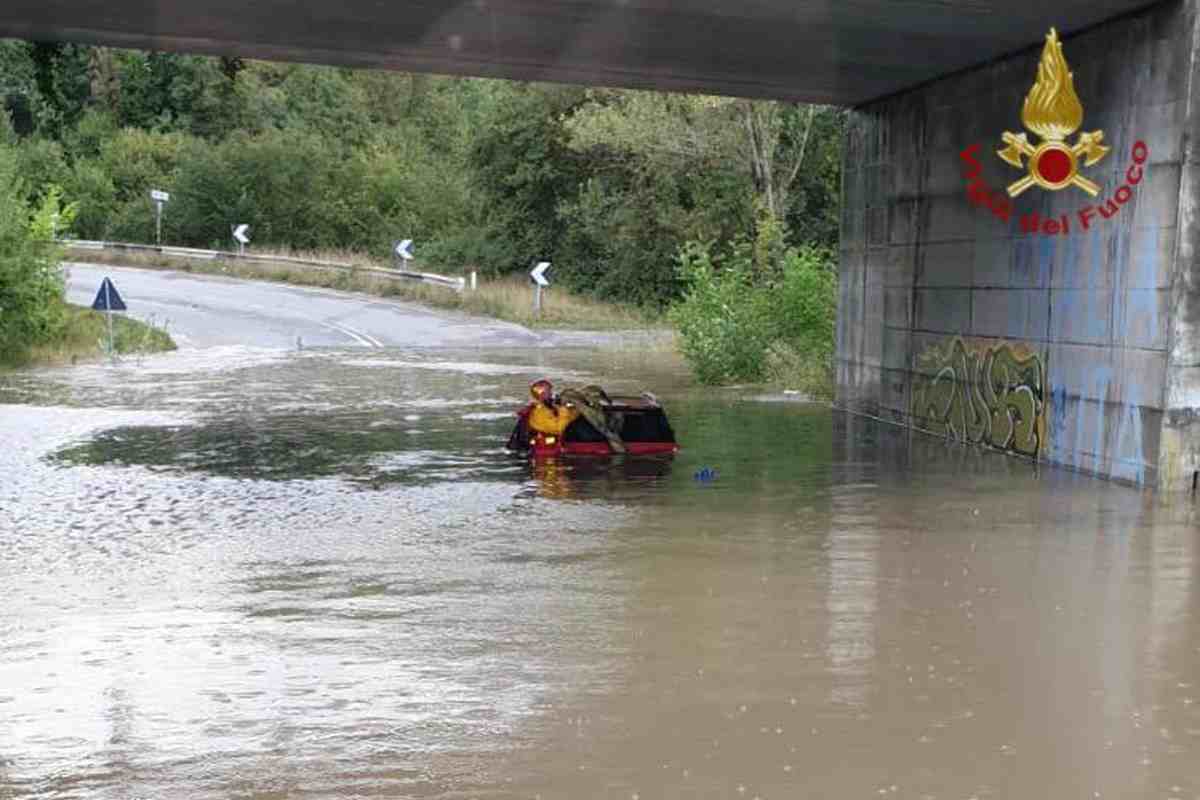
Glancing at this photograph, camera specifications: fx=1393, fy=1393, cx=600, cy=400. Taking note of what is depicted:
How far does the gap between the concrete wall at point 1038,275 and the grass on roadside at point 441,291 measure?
74.3 ft

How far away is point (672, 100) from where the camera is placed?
41812 mm

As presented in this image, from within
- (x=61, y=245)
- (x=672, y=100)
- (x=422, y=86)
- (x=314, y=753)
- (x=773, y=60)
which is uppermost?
(x=422, y=86)

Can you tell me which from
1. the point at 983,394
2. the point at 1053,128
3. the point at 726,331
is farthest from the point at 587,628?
the point at 726,331

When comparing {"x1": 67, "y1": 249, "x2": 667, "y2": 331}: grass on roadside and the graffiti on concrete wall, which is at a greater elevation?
{"x1": 67, "y1": 249, "x2": 667, "y2": 331}: grass on roadside

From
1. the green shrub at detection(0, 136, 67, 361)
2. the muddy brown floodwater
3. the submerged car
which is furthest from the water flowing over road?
the green shrub at detection(0, 136, 67, 361)

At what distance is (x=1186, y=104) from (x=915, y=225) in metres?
7.50

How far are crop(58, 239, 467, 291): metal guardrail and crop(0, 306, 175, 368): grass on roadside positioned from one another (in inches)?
561

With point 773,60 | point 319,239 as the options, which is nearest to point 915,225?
point 773,60

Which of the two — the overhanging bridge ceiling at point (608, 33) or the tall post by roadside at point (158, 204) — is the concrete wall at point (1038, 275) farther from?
the tall post by roadside at point (158, 204)

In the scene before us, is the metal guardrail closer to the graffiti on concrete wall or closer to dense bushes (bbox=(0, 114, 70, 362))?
dense bushes (bbox=(0, 114, 70, 362))

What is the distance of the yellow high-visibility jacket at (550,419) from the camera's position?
1809 cm

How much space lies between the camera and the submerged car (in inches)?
717

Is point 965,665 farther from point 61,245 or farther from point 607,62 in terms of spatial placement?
point 61,245

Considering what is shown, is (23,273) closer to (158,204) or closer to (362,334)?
(362,334)
